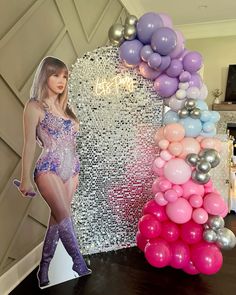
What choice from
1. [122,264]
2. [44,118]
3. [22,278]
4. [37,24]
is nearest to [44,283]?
[22,278]

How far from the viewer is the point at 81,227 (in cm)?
219

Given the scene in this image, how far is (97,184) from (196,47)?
14.5 feet

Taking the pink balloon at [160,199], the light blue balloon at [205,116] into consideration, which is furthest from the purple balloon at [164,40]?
the pink balloon at [160,199]

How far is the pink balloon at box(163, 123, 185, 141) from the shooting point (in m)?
1.89

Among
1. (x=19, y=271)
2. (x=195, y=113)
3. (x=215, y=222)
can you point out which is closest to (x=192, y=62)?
(x=195, y=113)

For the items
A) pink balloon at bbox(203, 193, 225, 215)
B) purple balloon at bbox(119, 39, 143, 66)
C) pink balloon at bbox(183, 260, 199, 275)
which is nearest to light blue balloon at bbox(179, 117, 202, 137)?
pink balloon at bbox(203, 193, 225, 215)

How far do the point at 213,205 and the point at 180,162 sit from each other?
1.12 feet

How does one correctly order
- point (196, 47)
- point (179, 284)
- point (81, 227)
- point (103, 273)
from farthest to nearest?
point (196, 47) → point (81, 227) → point (103, 273) → point (179, 284)

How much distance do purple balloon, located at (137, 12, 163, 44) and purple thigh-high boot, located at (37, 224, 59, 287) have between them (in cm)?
135

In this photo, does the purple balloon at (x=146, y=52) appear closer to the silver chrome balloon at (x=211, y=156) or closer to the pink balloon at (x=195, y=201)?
the silver chrome balloon at (x=211, y=156)

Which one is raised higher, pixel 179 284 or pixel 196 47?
pixel 196 47

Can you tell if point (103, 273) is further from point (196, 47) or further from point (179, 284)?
point (196, 47)

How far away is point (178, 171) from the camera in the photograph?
185 cm

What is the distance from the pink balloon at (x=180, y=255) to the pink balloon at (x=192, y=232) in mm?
46
